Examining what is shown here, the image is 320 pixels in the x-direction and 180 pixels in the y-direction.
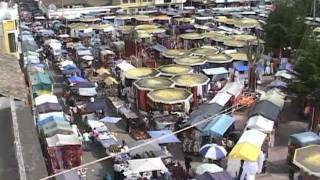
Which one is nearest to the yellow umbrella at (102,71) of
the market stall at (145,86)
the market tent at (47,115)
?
the market stall at (145,86)

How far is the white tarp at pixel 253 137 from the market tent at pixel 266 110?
76.8 inches

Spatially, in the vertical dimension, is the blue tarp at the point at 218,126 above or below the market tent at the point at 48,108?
below

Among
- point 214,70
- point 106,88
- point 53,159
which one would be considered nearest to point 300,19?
point 214,70

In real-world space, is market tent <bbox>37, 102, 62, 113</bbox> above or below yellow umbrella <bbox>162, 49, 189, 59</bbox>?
below

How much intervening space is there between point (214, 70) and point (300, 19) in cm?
885

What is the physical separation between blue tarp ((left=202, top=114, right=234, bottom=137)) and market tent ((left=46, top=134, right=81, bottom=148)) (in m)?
5.27

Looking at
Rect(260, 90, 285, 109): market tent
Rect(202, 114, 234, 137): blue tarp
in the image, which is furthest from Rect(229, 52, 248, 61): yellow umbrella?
Rect(202, 114, 234, 137): blue tarp

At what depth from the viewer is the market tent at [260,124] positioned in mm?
19200

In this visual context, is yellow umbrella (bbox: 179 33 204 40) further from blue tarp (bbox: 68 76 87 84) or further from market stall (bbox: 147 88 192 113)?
market stall (bbox: 147 88 192 113)

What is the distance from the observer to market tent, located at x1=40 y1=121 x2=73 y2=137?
1854 cm

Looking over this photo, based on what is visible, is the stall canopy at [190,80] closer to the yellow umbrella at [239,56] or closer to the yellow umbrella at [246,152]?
the yellow umbrella at [239,56]

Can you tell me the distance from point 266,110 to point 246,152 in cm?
453

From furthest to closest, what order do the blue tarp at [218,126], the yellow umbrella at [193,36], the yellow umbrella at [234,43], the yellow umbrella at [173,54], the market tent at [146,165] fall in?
1. the yellow umbrella at [193,36]
2. the yellow umbrella at [234,43]
3. the yellow umbrella at [173,54]
4. the blue tarp at [218,126]
5. the market tent at [146,165]

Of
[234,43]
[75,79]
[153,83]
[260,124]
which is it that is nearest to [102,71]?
[75,79]
